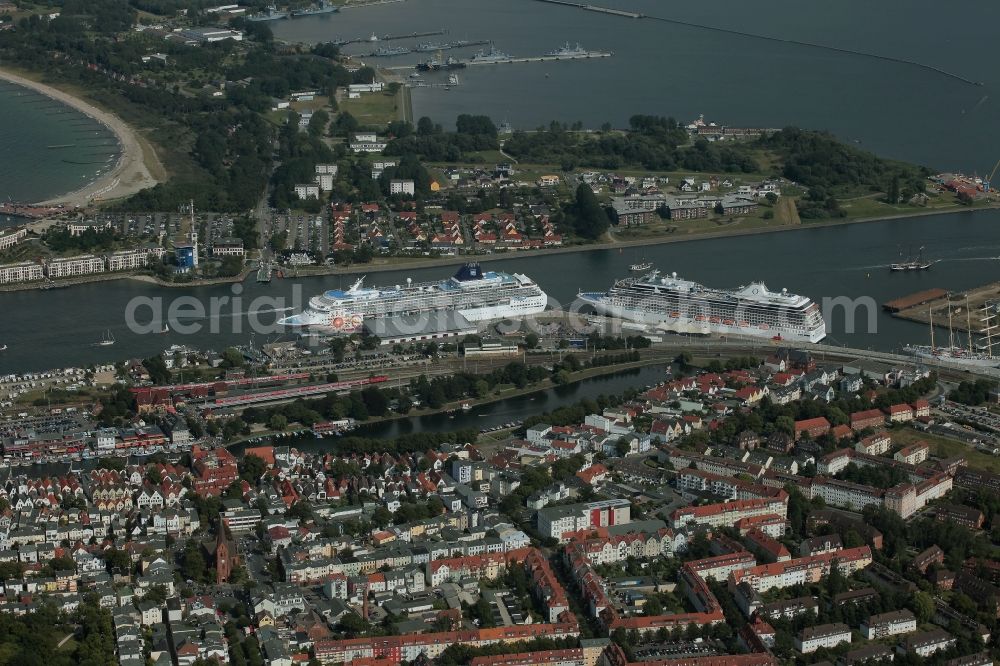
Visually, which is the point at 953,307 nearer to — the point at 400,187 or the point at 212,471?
the point at 400,187

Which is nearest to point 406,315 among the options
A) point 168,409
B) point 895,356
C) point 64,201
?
point 168,409

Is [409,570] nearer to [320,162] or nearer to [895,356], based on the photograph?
[895,356]

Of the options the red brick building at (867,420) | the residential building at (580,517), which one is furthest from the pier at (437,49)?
the residential building at (580,517)

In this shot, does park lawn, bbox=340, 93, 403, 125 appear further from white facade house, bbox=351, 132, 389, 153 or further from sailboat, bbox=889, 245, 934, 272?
sailboat, bbox=889, 245, 934, 272

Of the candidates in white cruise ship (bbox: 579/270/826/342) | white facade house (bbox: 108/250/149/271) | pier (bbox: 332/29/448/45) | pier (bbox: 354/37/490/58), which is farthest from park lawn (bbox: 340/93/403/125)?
white cruise ship (bbox: 579/270/826/342)

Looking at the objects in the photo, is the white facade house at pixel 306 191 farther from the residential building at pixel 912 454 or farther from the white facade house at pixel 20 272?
the residential building at pixel 912 454
